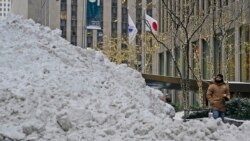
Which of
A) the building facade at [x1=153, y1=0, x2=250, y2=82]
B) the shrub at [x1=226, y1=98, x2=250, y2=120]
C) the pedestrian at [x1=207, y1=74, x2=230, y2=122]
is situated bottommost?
the shrub at [x1=226, y1=98, x2=250, y2=120]

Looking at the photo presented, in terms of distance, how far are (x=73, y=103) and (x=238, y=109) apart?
33.6 ft

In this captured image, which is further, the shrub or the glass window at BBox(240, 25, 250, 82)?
the glass window at BBox(240, 25, 250, 82)

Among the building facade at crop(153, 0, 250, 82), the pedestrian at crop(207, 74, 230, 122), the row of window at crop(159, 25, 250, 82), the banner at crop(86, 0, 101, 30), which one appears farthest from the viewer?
the row of window at crop(159, 25, 250, 82)

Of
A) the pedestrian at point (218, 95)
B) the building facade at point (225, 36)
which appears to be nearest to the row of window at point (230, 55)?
the building facade at point (225, 36)

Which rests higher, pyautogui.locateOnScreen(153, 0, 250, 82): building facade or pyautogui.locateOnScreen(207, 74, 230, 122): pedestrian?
pyautogui.locateOnScreen(153, 0, 250, 82): building facade

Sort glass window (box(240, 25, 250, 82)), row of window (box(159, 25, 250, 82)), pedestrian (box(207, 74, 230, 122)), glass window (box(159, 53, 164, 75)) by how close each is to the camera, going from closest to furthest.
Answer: pedestrian (box(207, 74, 230, 122))
row of window (box(159, 25, 250, 82))
glass window (box(240, 25, 250, 82))
glass window (box(159, 53, 164, 75))

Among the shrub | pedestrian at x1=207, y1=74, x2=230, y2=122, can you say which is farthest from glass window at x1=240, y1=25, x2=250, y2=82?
pedestrian at x1=207, y1=74, x2=230, y2=122

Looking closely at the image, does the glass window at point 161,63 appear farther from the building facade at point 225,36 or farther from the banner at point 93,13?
the banner at point 93,13

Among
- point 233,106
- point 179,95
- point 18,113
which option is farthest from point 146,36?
point 18,113

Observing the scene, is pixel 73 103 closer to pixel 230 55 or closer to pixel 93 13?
pixel 93 13

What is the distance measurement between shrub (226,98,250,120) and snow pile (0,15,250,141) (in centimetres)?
681

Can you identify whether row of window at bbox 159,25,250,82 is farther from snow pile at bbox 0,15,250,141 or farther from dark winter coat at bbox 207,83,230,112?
snow pile at bbox 0,15,250,141

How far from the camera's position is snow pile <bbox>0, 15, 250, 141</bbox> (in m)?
7.38

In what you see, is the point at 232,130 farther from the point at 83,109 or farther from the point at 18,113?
the point at 18,113
